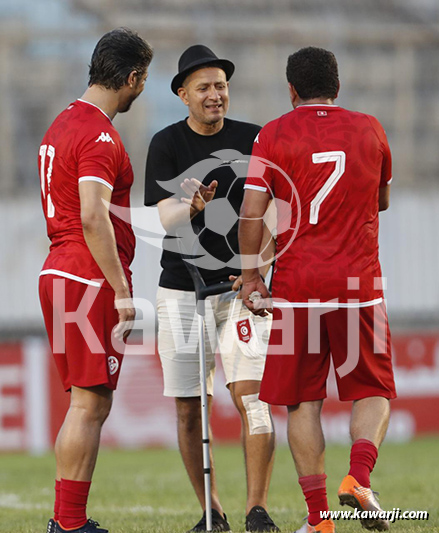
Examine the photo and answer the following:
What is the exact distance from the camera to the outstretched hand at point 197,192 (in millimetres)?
5198

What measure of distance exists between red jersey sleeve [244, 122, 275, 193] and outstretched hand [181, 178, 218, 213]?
0.28 m

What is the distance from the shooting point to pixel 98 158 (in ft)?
15.9

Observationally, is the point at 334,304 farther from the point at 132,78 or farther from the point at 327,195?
the point at 132,78

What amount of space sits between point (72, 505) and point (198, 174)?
6.78ft

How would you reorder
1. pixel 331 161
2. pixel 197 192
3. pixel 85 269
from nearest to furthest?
pixel 331 161 → pixel 85 269 → pixel 197 192

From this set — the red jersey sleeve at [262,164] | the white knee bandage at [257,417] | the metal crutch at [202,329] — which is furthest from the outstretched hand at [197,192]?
the white knee bandage at [257,417]

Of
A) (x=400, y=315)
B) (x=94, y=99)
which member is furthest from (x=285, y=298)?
Answer: (x=400, y=315)

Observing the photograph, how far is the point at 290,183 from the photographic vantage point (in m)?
4.89

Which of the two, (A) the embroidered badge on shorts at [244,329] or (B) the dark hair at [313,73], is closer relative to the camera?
(B) the dark hair at [313,73]

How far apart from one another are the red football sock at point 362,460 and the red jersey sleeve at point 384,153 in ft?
4.41

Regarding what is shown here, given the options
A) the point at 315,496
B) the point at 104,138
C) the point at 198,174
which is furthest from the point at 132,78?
the point at 315,496

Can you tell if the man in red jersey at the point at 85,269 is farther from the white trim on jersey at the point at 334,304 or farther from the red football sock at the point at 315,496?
the red football sock at the point at 315,496

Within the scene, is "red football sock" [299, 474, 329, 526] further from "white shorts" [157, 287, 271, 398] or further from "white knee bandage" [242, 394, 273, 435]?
"white shorts" [157, 287, 271, 398]

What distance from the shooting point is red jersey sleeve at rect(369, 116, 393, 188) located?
4957mm
